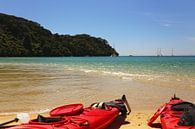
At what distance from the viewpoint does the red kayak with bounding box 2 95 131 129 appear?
18.5ft

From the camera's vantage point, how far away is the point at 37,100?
1091cm

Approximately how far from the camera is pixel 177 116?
6816mm

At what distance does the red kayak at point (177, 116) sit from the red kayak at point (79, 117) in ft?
3.36

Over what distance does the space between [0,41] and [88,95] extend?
4126 inches

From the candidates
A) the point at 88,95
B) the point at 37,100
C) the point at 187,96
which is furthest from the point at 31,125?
the point at 187,96

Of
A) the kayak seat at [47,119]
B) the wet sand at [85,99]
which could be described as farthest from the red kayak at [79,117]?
the wet sand at [85,99]

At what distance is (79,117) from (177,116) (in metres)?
2.09

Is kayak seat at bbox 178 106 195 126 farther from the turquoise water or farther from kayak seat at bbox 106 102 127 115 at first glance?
the turquoise water

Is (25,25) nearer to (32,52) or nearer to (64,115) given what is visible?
(32,52)

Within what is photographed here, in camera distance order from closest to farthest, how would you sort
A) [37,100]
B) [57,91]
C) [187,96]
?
[37,100] → [187,96] → [57,91]

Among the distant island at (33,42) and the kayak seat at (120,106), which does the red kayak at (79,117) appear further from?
the distant island at (33,42)

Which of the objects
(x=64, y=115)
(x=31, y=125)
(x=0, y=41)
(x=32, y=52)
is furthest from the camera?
(x=32, y=52)

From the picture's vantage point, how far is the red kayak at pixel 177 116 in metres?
5.94

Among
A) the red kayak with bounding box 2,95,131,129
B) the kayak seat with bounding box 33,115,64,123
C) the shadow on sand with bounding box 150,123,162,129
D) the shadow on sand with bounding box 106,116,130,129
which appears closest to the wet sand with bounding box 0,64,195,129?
the shadow on sand with bounding box 106,116,130,129
